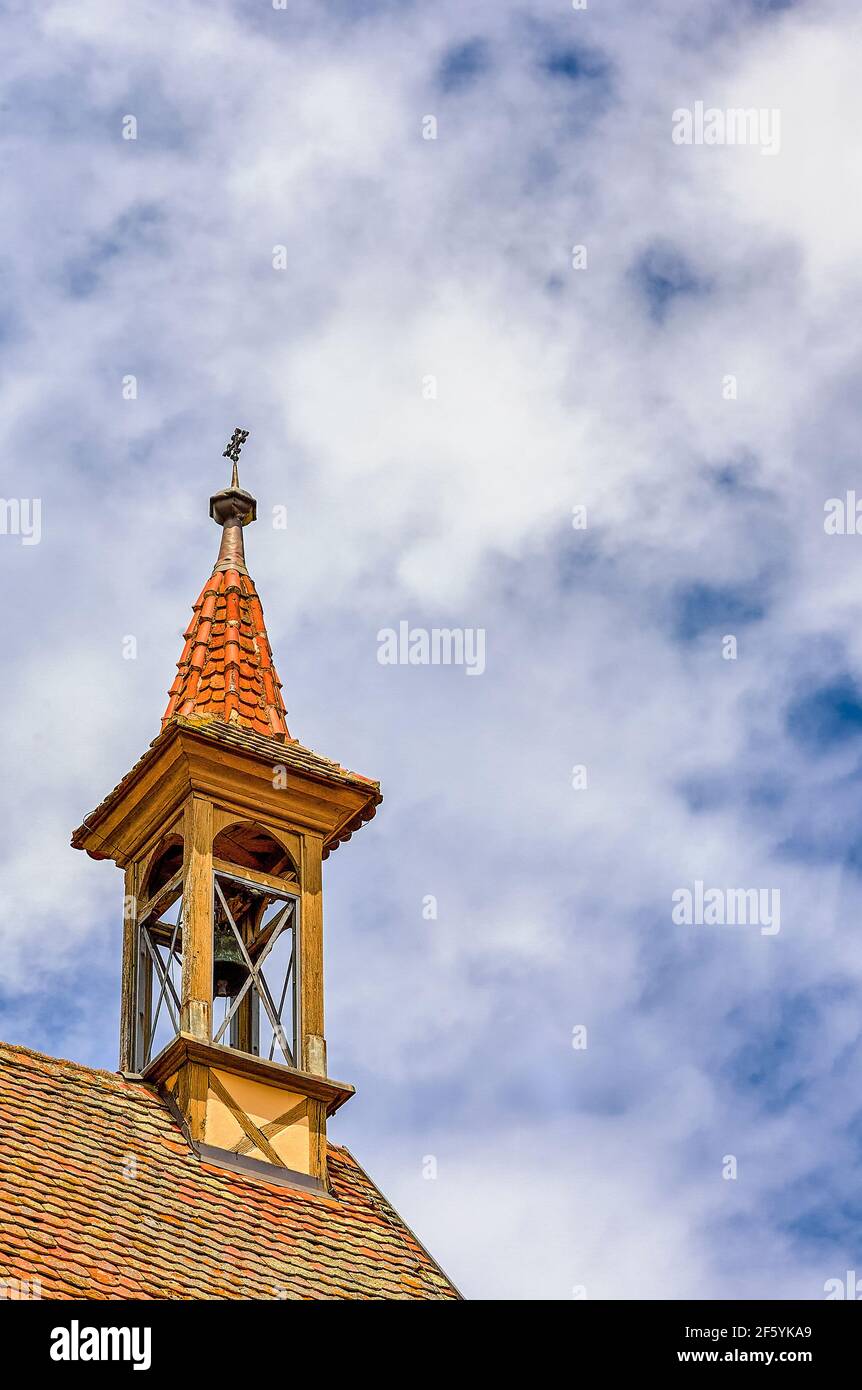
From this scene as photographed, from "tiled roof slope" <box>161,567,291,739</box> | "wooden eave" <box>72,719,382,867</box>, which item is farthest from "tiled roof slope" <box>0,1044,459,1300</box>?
"tiled roof slope" <box>161,567,291,739</box>

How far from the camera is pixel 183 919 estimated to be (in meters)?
22.5

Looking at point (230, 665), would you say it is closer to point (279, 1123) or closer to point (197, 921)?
point (197, 921)

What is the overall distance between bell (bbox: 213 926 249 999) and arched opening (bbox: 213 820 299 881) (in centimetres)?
71

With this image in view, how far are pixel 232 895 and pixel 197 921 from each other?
1.53 m

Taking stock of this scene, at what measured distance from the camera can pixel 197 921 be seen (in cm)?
2238

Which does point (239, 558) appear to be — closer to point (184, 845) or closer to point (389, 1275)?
point (184, 845)

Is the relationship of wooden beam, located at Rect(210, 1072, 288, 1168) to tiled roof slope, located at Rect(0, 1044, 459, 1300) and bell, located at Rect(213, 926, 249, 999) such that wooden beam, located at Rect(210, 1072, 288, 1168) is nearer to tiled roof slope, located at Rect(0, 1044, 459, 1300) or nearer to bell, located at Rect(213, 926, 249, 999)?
tiled roof slope, located at Rect(0, 1044, 459, 1300)

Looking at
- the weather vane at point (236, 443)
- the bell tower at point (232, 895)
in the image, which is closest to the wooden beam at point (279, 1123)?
the bell tower at point (232, 895)

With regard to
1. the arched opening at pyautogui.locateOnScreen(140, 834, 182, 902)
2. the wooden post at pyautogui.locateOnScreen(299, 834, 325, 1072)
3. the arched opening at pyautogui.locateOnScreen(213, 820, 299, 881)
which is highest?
the arched opening at pyautogui.locateOnScreen(213, 820, 299, 881)

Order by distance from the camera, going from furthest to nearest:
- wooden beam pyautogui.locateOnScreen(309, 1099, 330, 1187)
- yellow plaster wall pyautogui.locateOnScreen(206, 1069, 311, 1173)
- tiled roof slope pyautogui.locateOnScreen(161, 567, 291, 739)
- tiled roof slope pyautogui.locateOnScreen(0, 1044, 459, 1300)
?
tiled roof slope pyautogui.locateOnScreen(161, 567, 291, 739), wooden beam pyautogui.locateOnScreen(309, 1099, 330, 1187), yellow plaster wall pyautogui.locateOnScreen(206, 1069, 311, 1173), tiled roof slope pyautogui.locateOnScreen(0, 1044, 459, 1300)

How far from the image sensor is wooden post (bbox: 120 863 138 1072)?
Answer: 23.1 metres

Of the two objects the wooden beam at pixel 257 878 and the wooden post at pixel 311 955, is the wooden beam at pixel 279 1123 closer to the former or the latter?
the wooden post at pixel 311 955

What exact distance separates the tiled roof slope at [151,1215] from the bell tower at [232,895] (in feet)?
1.55

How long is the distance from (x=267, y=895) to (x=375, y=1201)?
127 inches
